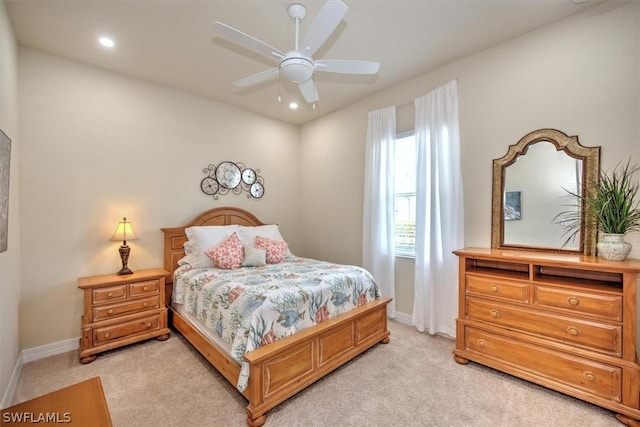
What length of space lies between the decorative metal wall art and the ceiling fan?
183 cm

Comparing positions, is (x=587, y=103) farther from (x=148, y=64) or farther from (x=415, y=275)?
(x=148, y=64)

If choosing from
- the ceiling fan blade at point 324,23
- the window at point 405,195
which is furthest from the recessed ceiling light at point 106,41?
the window at point 405,195

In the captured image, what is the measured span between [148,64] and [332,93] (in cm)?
216

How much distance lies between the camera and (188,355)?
2.80m

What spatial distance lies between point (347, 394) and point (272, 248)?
6.15 feet

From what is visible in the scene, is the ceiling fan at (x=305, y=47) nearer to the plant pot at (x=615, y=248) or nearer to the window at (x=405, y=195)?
the window at (x=405, y=195)

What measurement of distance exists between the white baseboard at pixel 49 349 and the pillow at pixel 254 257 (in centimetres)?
186

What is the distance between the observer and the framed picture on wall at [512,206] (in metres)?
2.74

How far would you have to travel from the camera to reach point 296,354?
85.6 inches

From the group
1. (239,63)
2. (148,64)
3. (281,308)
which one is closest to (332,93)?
(239,63)

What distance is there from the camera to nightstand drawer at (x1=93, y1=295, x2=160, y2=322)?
2.77m

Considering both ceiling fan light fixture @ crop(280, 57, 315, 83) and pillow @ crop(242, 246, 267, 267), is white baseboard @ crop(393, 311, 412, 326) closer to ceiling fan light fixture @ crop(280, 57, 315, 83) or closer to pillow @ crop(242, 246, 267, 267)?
pillow @ crop(242, 246, 267, 267)

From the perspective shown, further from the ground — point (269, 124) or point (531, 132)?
point (269, 124)

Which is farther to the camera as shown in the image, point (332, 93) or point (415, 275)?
point (332, 93)
